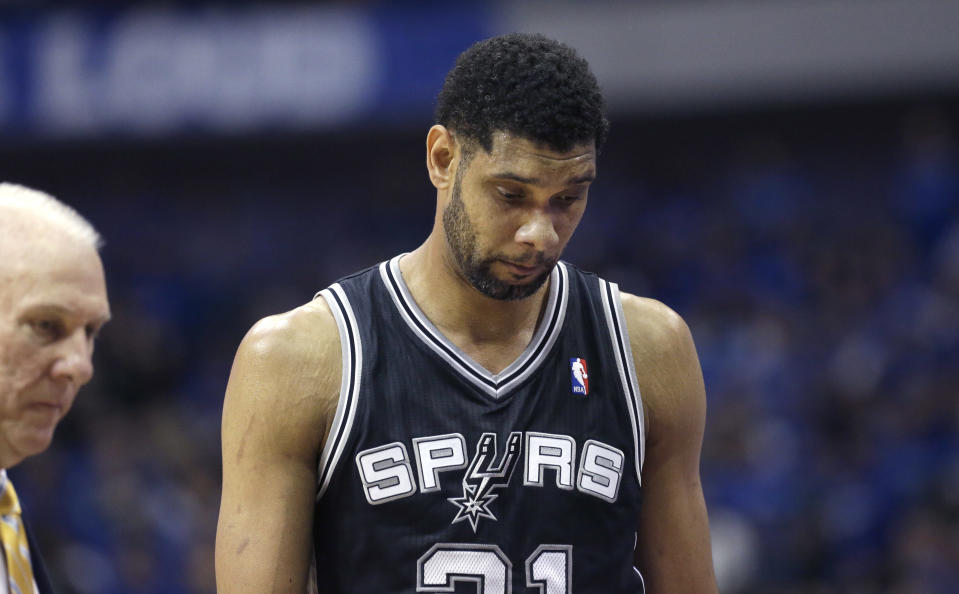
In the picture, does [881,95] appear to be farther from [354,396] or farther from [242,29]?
[354,396]

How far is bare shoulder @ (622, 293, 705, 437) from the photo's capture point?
2.85 m

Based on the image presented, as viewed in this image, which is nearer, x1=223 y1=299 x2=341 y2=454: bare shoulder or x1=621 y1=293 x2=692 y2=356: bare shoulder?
x1=223 y1=299 x2=341 y2=454: bare shoulder

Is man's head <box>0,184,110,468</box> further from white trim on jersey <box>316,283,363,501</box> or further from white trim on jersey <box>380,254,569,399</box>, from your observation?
white trim on jersey <box>380,254,569,399</box>

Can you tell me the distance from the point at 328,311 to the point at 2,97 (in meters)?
9.41

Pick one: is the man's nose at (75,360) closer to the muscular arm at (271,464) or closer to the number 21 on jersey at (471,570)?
the muscular arm at (271,464)

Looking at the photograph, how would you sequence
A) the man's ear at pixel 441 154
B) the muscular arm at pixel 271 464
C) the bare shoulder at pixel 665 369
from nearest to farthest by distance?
the muscular arm at pixel 271 464 → the man's ear at pixel 441 154 → the bare shoulder at pixel 665 369

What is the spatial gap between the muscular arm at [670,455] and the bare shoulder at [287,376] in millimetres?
746

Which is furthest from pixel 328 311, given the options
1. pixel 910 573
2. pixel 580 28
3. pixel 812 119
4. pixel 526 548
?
pixel 812 119

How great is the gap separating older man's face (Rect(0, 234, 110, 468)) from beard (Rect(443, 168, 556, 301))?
34.0 inches

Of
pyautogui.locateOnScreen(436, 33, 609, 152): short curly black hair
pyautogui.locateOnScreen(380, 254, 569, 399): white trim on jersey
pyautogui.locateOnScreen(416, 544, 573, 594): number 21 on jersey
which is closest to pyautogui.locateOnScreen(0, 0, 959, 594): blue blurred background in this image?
pyautogui.locateOnScreen(380, 254, 569, 399): white trim on jersey

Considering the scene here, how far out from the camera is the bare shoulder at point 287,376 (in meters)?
2.59

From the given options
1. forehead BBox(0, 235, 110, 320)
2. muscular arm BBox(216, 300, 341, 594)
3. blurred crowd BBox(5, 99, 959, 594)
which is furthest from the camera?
blurred crowd BBox(5, 99, 959, 594)

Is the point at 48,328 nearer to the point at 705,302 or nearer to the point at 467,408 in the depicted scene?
the point at 467,408

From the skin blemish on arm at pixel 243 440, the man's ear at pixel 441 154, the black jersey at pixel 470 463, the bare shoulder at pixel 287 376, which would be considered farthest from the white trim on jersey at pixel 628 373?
the skin blemish on arm at pixel 243 440
